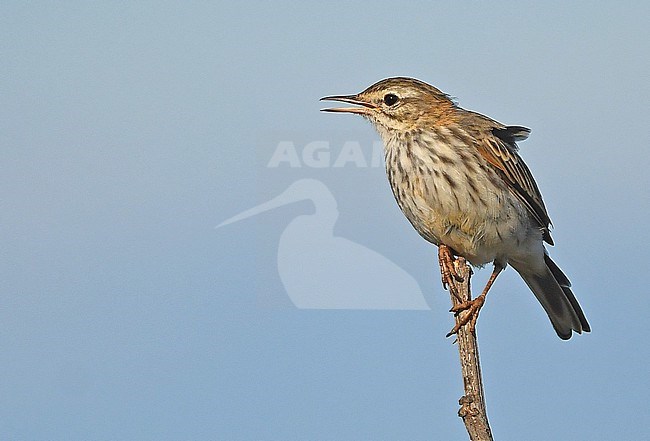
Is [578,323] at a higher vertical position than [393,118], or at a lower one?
lower

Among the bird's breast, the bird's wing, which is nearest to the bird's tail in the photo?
the bird's wing

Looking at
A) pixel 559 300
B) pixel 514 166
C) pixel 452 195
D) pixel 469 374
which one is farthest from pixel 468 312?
pixel 559 300

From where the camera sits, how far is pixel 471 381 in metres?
8.18

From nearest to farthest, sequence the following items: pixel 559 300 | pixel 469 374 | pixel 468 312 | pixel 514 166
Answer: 1. pixel 469 374
2. pixel 468 312
3. pixel 514 166
4. pixel 559 300

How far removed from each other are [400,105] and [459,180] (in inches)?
42.0

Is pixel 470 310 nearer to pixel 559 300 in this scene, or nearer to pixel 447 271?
pixel 447 271

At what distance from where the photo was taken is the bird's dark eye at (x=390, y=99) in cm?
979

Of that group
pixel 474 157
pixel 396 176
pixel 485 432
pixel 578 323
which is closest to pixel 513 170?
pixel 474 157

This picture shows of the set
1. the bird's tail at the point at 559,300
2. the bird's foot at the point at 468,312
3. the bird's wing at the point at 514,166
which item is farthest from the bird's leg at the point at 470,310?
the bird's tail at the point at 559,300

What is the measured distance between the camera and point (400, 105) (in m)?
9.75

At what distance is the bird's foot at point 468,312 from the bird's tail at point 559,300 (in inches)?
67.1

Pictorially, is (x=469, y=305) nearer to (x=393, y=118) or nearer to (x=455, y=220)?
(x=455, y=220)

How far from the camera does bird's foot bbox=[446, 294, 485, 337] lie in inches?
339

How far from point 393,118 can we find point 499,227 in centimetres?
138
